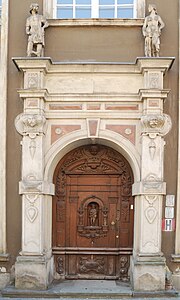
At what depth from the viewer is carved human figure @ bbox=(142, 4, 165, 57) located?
794 cm

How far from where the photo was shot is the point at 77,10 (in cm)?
861

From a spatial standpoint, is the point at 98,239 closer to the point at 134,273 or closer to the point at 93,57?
the point at 134,273

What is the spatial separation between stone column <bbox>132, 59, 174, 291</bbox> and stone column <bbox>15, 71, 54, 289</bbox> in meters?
1.78

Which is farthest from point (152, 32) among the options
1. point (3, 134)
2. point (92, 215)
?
point (92, 215)

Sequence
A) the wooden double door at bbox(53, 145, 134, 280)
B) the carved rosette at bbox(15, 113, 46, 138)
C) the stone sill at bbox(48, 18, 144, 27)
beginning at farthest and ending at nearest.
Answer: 1. the wooden double door at bbox(53, 145, 134, 280)
2. the stone sill at bbox(48, 18, 144, 27)
3. the carved rosette at bbox(15, 113, 46, 138)

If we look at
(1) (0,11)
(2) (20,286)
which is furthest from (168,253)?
(1) (0,11)

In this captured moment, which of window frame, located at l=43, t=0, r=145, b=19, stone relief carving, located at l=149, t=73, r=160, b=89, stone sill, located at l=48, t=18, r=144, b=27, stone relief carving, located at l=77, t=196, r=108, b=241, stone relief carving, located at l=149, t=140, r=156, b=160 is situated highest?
window frame, located at l=43, t=0, r=145, b=19

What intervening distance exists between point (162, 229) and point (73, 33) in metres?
4.18

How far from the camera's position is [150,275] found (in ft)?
25.3

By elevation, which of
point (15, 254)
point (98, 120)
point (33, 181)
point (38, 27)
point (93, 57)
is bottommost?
point (15, 254)

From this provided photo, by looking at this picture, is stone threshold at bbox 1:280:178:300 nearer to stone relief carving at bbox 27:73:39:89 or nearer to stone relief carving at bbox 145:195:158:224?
stone relief carving at bbox 145:195:158:224

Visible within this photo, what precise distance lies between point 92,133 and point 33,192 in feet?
5.20

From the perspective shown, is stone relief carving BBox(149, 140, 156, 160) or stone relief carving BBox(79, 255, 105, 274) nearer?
stone relief carving BBox(149, 140, 156, 160)

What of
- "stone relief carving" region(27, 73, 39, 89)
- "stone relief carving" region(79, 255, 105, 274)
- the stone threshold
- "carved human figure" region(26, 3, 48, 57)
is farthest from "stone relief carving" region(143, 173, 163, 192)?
"carved human figure" region(26, 3, 48, 57)
